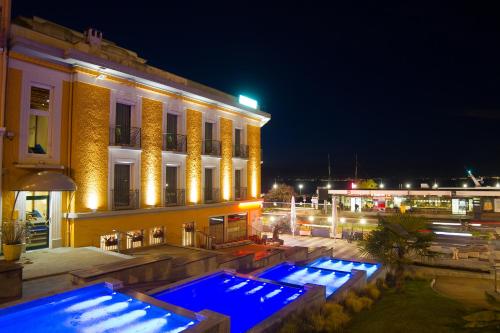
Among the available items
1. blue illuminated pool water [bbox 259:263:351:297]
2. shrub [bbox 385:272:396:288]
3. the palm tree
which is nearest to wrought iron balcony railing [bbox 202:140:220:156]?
blue illuminated pool water [bbox 259:263:351:297]

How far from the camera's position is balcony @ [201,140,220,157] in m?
21.3

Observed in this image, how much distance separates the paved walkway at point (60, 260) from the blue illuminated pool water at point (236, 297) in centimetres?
341

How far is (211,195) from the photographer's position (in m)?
21.9

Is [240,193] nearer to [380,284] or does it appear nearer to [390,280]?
[390,280]

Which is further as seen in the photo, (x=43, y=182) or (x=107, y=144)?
(x=107, y=144)

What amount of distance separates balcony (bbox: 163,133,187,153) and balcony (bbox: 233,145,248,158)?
198 inches

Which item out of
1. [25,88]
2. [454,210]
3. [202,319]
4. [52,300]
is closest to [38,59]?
[25,88]

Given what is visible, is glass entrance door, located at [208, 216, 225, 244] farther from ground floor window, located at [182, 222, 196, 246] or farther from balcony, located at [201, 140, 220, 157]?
balcony, located at [201, 140, 220, 157]

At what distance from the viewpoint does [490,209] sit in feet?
133

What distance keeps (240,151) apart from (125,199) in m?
9.65

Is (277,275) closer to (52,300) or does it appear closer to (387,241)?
(387,241)

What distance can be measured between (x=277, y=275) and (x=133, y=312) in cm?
649

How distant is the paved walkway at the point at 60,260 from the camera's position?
10.7 m

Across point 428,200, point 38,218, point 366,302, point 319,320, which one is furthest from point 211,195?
point 428,200
